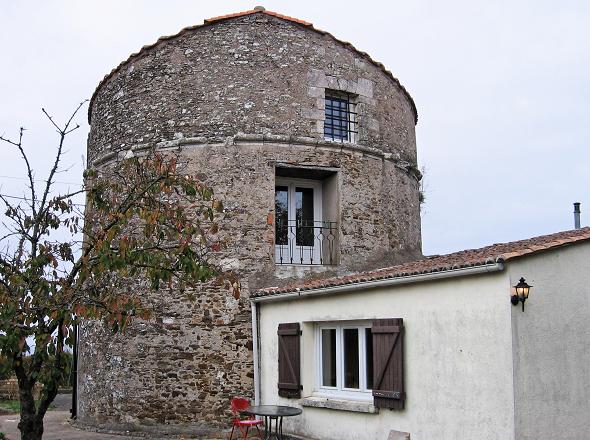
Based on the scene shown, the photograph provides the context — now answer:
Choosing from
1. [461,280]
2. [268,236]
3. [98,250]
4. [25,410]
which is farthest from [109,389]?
[461,280]

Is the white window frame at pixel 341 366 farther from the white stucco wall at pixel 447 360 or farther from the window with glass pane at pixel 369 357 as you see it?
the white stucco wall at pixel 447 360

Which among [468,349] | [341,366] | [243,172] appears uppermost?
[243,172]

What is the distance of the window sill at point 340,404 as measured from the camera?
31.0ft

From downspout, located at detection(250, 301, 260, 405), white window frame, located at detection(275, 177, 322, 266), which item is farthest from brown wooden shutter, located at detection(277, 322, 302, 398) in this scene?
white window frame, located at detection(275, 177, 322, 266)

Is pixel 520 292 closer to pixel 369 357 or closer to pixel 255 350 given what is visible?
pixel 369 357

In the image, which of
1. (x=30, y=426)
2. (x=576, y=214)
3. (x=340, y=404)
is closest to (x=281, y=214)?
(x=340, y=404)

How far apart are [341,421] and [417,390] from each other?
5.96ft

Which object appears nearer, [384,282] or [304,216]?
[384,282]

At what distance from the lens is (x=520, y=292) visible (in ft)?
24.5

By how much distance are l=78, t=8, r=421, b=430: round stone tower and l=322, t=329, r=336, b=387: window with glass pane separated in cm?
203

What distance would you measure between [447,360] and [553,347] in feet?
4.08

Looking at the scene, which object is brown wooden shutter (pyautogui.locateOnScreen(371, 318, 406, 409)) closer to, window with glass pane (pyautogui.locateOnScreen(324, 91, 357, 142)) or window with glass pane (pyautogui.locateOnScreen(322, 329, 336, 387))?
window with glass pane (pyautogui.locateOnScreen(322, 329, 336, 387))

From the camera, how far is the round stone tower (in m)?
12.5

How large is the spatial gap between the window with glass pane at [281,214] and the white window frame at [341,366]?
3029 mm
